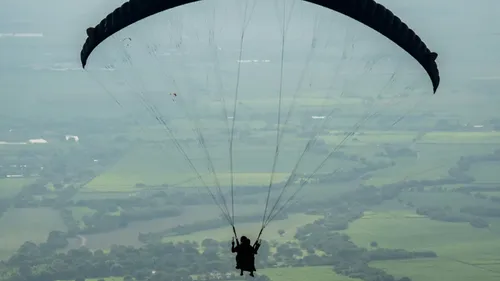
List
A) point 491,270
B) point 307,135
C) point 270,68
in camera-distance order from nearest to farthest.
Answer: point 491,270, point 307,135, point 270,68

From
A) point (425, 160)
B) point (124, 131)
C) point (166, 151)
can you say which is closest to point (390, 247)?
point (425, 160)

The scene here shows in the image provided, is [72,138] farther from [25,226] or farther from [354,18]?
[354,18]

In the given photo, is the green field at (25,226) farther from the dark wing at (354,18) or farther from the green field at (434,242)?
the dark wing at (354,18)

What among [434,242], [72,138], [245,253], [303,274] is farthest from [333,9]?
[72,138]

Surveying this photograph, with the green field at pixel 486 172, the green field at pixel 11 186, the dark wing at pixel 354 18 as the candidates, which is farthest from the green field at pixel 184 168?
the dark wing at pixel 354 18

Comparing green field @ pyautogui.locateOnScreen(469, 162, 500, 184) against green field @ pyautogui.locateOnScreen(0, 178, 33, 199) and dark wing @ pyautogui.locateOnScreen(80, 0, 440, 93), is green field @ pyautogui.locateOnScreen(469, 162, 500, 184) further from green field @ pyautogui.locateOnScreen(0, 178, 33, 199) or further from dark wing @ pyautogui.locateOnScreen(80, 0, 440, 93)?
dark wing @ pyautogui.locateOnScreen(80, 0, 440, 93)

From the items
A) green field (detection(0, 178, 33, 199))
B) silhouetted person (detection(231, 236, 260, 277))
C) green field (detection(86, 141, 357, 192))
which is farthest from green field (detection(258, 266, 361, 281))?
silhouetted person (detection(231, 236, 260, 277))

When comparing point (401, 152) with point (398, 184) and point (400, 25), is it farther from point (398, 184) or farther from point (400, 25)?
point (400, 25)
